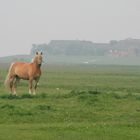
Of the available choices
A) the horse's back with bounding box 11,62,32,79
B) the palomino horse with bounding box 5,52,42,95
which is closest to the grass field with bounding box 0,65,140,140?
the palomino horse with bounding box 5,52,42,95

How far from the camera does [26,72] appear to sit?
30.5 meters

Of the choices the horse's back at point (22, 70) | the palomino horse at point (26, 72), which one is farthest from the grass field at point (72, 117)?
the horse's back at point (22, 70)

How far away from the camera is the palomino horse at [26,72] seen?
98.2 feet

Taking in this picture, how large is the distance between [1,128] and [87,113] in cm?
520

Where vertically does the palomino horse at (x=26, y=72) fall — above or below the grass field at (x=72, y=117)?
above

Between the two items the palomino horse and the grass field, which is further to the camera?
the palomino horse

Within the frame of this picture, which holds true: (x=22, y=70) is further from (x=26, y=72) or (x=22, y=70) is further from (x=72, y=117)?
(x=72, y=117)

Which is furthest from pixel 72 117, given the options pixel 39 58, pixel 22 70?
pixel 22 70

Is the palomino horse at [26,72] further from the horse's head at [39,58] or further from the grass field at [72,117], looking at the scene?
the grass field at [72,117]

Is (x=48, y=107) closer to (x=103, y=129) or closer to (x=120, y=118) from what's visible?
(x=120, y=118)

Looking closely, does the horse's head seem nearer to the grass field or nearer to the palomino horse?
the palomino horse

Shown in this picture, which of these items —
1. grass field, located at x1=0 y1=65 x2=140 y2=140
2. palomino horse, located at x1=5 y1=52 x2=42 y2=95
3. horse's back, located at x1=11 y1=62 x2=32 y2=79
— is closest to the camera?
grass field, located at x1=0 y1=65 x2=140 y2=140

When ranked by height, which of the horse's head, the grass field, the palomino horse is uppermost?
the horse's head

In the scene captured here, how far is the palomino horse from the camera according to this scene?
29.9 meters
